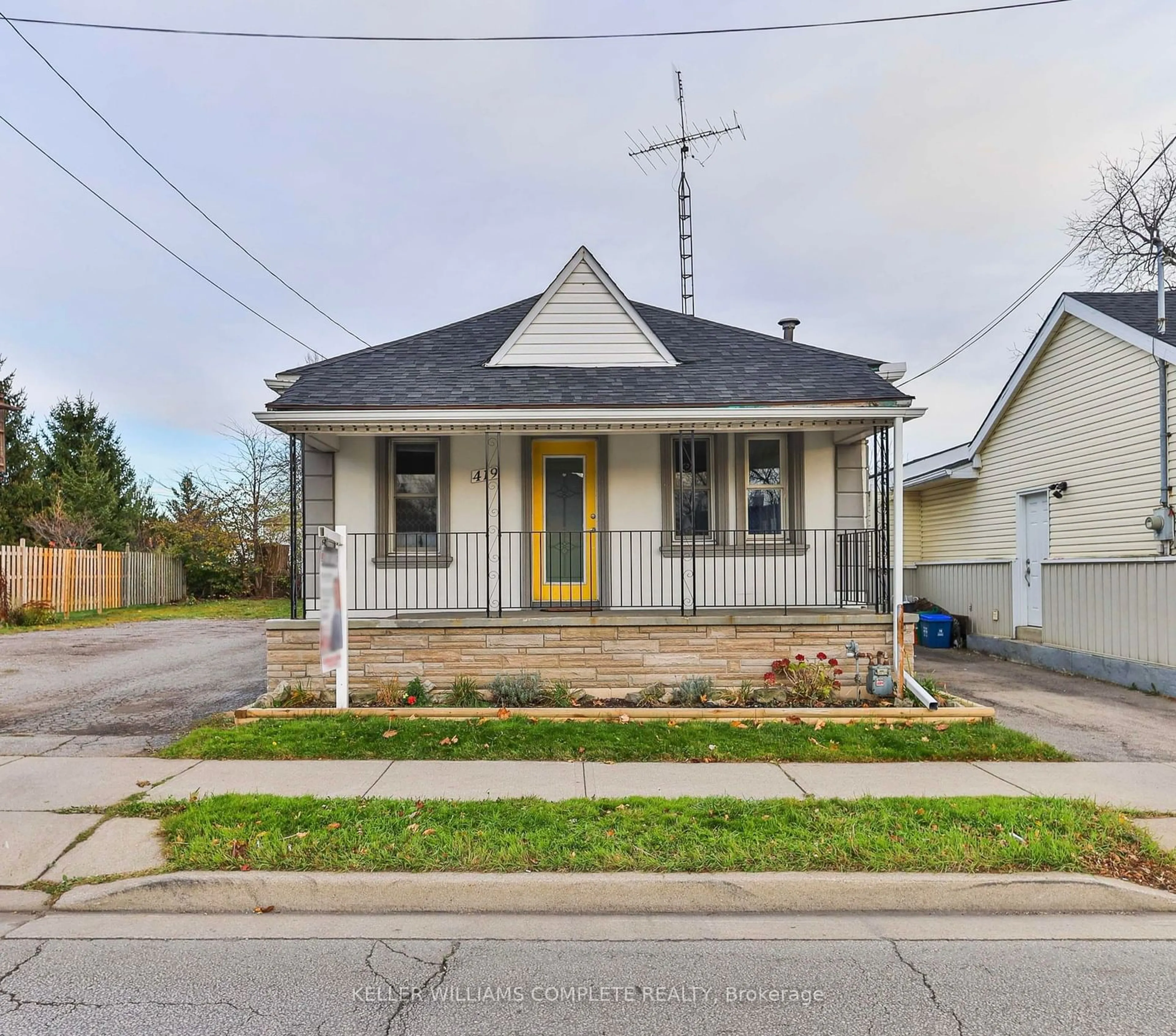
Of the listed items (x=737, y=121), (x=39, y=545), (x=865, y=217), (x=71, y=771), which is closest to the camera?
(x=71, y=771)

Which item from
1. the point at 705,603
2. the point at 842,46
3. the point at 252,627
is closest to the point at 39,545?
the point at 252,627

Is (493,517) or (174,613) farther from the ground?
(493,517)

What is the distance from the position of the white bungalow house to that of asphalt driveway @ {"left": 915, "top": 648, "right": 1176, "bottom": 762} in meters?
1.86

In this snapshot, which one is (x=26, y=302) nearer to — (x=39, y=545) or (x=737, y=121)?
A: (x=39, y=545)

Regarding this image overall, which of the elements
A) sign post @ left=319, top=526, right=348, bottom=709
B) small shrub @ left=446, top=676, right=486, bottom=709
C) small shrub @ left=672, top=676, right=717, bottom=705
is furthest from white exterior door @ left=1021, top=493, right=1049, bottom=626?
sign post @ left=319, top=526, right=348, bottom=709

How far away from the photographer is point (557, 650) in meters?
8.08

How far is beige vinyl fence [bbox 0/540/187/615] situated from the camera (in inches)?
663

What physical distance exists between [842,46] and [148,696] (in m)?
13.4

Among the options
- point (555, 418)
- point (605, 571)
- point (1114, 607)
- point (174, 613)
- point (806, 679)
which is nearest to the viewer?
point (806, 679)

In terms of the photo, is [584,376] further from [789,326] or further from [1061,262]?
[1061,262]

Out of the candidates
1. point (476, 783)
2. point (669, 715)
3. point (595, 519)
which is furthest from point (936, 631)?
point (476, 783)

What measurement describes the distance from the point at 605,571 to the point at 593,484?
3.92ft

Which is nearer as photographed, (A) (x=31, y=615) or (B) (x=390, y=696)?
(B) (x=390, y=696)

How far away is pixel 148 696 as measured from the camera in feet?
28.3
